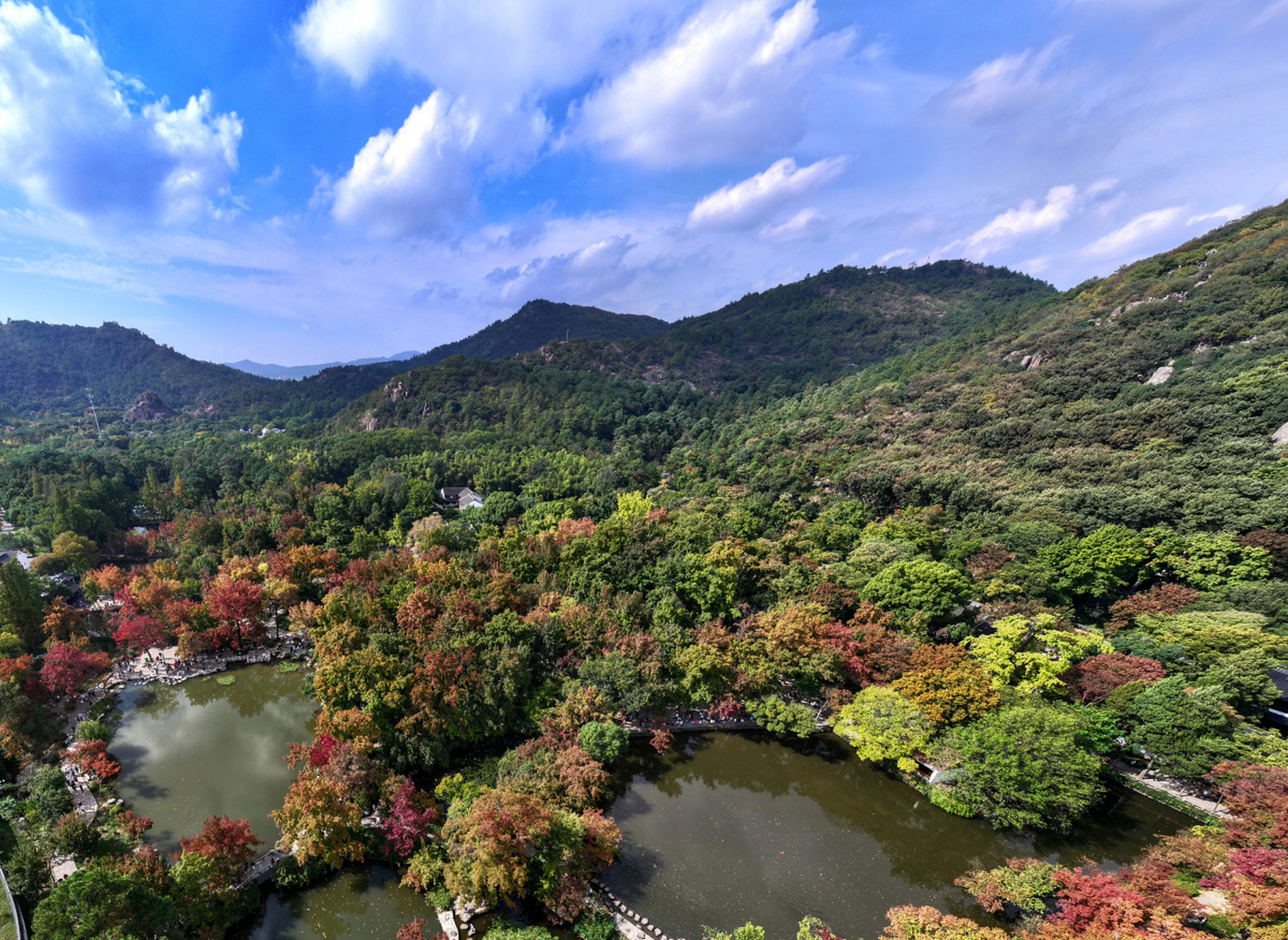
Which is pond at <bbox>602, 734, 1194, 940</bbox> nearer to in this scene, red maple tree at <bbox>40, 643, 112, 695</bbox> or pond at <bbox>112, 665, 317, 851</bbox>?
pond at <bbox>112, 665, 317, 851</bbox>

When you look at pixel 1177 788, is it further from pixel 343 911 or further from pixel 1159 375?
pixel 1159 375


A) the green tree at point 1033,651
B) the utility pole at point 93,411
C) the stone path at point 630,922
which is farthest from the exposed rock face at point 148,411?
the green tree at point 1033,651

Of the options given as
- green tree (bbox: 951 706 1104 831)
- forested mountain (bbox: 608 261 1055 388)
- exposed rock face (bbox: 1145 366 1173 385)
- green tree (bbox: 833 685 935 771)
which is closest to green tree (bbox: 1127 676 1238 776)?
green tree (bbox: 951 706 1104 831)

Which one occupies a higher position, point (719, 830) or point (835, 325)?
point (835, 325)

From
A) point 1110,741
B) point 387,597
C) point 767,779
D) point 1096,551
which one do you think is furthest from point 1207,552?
point 387,597

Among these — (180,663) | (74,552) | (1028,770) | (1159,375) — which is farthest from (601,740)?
(1159,375)

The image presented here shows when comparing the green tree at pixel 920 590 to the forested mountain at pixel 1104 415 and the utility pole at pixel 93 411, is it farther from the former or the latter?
the utility pole at pixel 93 411
